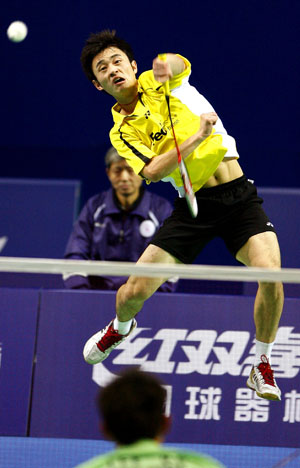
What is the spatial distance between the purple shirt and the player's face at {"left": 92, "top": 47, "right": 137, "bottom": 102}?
203 cm

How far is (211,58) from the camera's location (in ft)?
30.0

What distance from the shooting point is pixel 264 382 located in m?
5.26

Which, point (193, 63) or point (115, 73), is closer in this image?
point (115, 73)

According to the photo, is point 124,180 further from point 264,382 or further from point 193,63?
point 264,382

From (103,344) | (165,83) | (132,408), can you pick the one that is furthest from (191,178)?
(132,408)

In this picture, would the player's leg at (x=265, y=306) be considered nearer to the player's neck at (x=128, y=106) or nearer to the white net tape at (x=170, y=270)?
the white net tape at (x=170, y=270)

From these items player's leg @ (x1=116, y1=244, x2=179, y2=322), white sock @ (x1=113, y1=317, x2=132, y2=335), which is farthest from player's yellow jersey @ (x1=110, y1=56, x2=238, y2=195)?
white sock @ (x1=113, y1=317, x2=132, y2=335)

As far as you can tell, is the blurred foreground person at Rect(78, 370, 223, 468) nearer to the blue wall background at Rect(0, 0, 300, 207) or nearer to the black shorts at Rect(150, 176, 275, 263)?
the black shorts at Rect(150, 176, 275, 263)

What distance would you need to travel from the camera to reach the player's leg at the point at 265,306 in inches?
204

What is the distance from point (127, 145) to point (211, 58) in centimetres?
403

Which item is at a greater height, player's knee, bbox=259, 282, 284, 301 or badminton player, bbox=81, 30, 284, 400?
badminton player, bbox=81, 30, 284, 400

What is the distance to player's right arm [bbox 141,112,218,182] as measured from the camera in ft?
16.0

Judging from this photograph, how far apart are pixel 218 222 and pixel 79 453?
190 centimetres

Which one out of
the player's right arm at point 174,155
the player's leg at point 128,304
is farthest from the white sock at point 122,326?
the player's right arm at point 174,155
